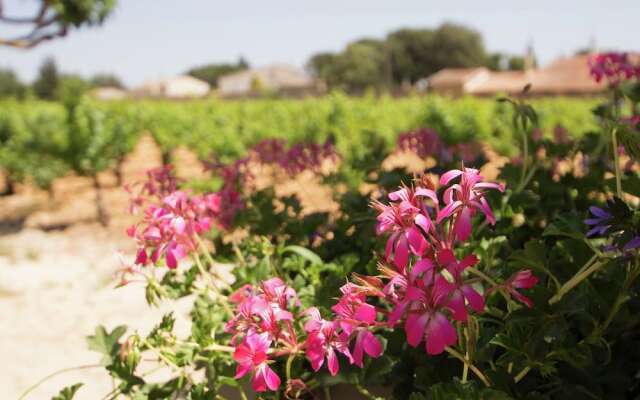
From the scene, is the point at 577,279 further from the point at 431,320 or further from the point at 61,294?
the point at 61,294

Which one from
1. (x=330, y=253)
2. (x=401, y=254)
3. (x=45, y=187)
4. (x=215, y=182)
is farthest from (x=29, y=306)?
(x=45, y=187)

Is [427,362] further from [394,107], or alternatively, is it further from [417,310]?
[394,107]

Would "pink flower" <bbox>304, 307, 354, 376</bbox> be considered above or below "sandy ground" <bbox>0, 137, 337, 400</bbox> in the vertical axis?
above

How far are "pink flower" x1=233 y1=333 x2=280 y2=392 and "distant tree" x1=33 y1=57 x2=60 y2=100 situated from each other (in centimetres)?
8103

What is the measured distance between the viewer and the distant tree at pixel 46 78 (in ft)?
246

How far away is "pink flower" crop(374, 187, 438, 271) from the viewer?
0.94 m

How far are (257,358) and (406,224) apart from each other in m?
0.39

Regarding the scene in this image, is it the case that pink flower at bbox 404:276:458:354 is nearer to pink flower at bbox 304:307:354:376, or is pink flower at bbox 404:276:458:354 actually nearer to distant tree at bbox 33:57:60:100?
pink flower at bbox 304:307:354:376

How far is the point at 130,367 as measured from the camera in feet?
5.50

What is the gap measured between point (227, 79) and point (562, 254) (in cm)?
9448

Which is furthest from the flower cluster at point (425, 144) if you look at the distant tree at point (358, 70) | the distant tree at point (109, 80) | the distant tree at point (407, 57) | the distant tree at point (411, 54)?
the distant tree at point (109, 80)

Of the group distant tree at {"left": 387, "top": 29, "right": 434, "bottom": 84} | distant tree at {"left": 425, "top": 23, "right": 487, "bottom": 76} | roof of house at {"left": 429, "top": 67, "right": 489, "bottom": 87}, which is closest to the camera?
roof of house at {"left": 429, "top": 67, "right": 489, "bottom": 87}

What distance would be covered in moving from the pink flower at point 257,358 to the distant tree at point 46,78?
266ft

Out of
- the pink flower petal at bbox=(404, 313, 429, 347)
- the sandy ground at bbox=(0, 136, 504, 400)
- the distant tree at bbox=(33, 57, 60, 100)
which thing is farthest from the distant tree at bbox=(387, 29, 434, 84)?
the pink flower petal at bbox=(404, 313, 429, 347)
